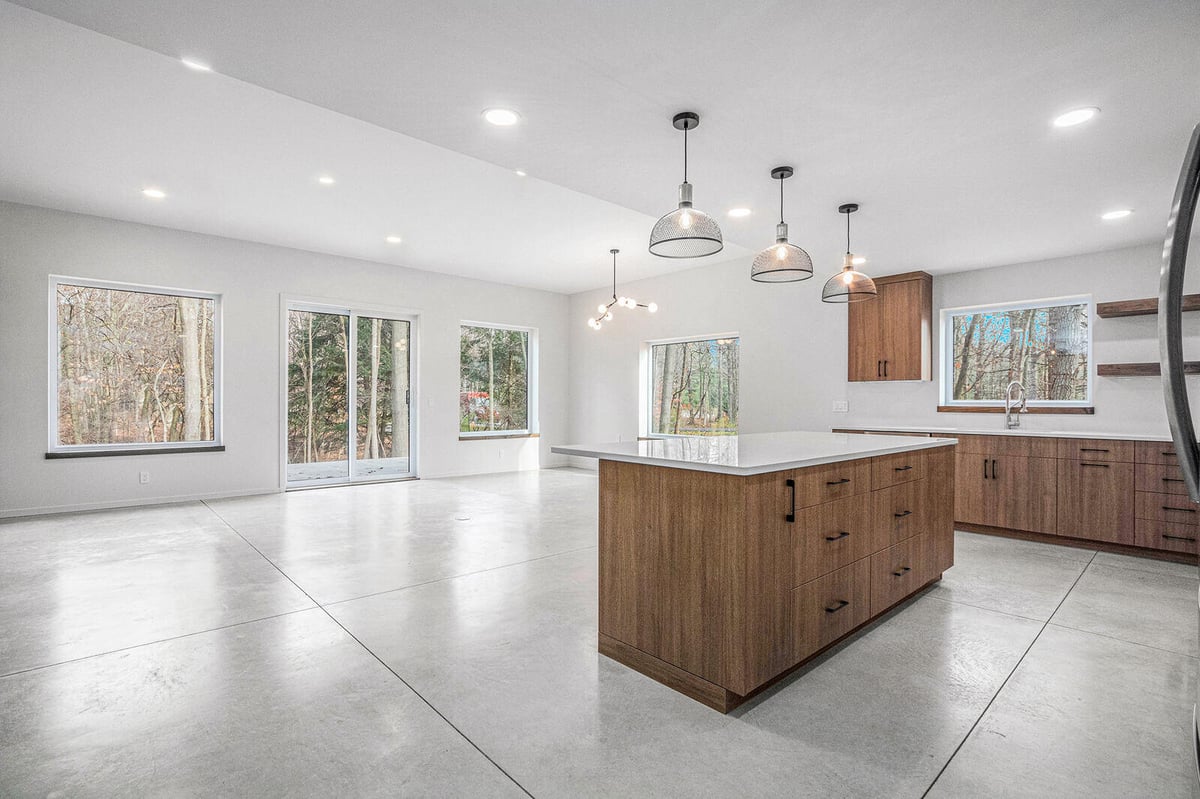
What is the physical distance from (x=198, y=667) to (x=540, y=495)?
4366mm

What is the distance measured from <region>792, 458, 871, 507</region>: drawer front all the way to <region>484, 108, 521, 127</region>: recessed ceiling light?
2.09m

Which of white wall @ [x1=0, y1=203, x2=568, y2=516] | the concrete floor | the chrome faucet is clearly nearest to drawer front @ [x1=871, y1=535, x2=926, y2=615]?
the concrete floor

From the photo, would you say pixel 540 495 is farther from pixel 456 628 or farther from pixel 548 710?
pixel 548 710

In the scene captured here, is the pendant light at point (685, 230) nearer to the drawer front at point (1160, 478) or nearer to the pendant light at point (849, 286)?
the pendant light at point (849, 286)

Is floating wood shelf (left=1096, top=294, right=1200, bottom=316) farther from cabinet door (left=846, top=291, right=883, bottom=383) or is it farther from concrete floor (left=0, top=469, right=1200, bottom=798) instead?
concrete floor (left=0, top=469, right=1200, bottom=798)

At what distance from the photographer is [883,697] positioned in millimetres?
2131

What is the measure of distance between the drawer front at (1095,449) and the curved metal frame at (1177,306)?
14.0 ft

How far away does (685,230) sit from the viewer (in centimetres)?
263

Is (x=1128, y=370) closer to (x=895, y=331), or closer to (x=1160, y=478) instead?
(x=1160, y=478)

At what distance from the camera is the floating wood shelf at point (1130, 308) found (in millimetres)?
4484

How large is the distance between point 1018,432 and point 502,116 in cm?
471

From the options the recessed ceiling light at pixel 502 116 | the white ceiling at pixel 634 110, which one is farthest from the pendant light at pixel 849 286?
the recessed ceiling light at pixel 502 116

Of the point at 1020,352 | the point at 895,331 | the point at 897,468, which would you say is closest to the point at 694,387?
→ the point at 895,331

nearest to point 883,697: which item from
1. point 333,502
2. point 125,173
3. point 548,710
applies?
point 548,710
